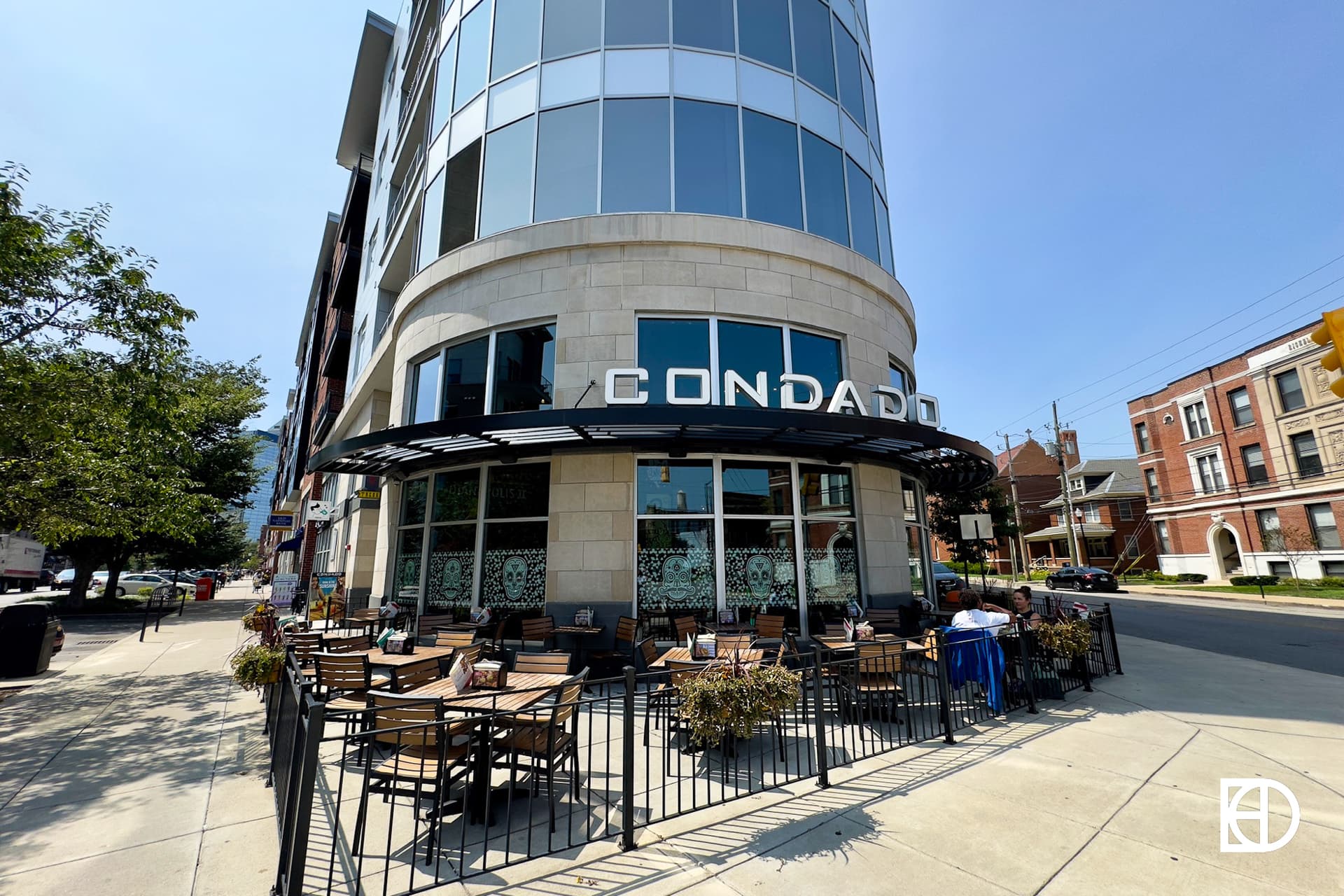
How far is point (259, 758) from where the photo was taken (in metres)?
6.37

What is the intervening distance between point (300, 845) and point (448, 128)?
50.5 ft

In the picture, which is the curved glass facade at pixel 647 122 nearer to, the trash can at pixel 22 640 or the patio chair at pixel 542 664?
the patio chair at pixel 542 664

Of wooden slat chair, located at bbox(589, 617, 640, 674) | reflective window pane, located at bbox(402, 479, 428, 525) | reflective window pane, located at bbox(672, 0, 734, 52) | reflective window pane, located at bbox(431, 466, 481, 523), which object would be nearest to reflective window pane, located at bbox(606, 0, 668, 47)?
reflective window pane, located at bbox(672, 0, 734, 52)

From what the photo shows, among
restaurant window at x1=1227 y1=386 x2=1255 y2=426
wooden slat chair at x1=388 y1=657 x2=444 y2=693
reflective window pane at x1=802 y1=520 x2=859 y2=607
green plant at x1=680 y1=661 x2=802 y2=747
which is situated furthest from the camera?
restaurant window at x1=1227 y1=386 x2=1255 y2=426

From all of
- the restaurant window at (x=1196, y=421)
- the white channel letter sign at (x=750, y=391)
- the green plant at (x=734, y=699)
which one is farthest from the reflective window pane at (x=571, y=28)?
the restaurant window at (x=1196, y=421)

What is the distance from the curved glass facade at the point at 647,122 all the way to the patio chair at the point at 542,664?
879cm

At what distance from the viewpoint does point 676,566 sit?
1027 cm

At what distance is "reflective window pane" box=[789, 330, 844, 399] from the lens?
11.6 meters

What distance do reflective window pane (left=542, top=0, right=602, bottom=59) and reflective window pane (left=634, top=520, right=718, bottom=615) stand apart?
1074 centimetres

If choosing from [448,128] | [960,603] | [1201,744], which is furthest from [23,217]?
[960,603]

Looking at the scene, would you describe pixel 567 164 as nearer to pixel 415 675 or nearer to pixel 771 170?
pixel 771 170

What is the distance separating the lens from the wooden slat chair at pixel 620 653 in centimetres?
937

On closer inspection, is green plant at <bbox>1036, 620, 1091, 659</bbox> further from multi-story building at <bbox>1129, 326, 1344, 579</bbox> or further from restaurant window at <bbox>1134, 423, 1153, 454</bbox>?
restaurant window at <bbox>1134, 423, 1153, 454</bbox>

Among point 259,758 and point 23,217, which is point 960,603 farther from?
point 23,217
